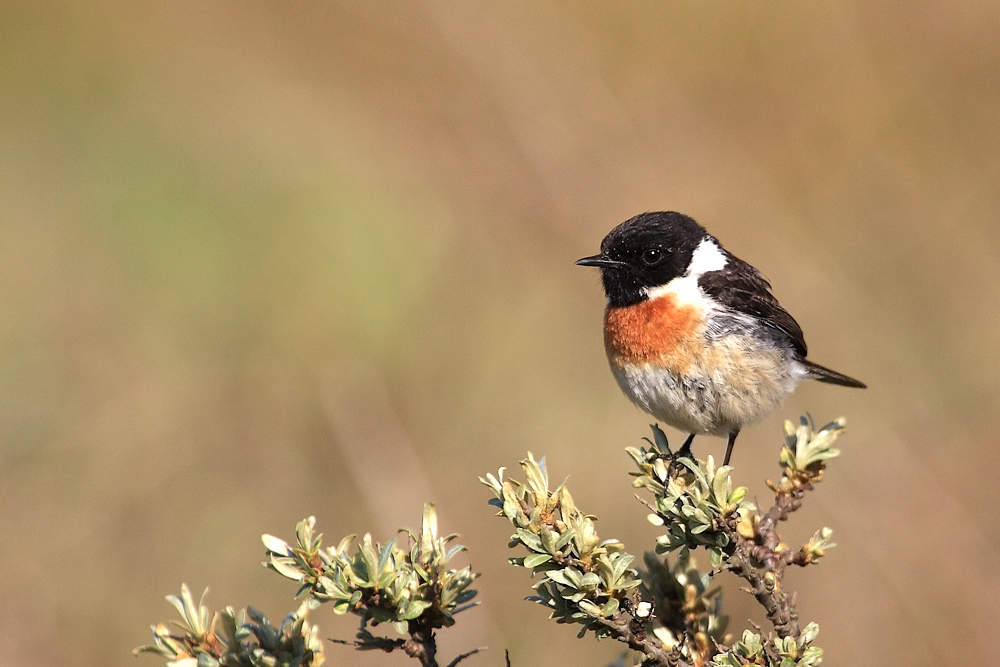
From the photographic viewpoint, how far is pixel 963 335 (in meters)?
6.35

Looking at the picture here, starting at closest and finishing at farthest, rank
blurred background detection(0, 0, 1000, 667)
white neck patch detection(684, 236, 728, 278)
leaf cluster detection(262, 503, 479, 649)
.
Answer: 1. leaf cluster detection(262, 503, 479, 649)
2. white neck patch detection(684, 236, 728, 278)
3. blurred background detection(0, 0, 1000, 667)

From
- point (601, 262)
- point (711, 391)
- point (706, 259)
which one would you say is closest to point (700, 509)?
point (711, 391)

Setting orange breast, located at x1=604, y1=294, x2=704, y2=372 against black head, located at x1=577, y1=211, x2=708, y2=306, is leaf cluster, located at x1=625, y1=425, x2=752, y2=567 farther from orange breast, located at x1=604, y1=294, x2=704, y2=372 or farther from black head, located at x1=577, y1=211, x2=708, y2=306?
black head, located at x1=577, y1=211, x2=708, y2=306

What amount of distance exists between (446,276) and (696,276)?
3.16 metres

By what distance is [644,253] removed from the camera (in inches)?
168

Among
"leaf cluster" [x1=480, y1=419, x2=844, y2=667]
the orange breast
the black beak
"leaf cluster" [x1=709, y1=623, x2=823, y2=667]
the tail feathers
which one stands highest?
the black beak

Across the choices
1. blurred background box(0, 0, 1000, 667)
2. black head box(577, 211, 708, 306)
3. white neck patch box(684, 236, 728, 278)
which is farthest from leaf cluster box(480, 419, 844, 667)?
blurred background box(0, 0, 1000, 667)

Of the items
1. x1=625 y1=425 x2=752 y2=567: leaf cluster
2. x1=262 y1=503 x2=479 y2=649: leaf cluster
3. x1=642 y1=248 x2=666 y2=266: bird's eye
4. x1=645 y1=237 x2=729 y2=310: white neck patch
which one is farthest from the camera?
x1=642 y1=248 x2=666 y2=266: bird's eye

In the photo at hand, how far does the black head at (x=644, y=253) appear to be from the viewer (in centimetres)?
425

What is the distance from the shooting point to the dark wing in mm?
4230

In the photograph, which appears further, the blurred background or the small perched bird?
the blurred background

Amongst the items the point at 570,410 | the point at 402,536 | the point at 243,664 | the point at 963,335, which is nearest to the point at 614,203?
the point at 570,410

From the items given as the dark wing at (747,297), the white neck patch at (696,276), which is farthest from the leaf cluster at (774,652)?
the dark wing at (747,297)

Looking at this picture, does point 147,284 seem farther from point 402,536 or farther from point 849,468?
point 849,468
